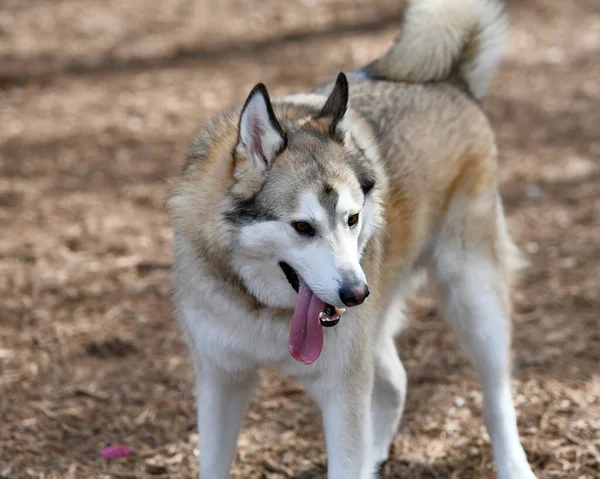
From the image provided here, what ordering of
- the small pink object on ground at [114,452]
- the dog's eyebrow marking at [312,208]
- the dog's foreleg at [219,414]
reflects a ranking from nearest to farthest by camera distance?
the dog's eyebrow marking at [312,208] < the dog's foreleg at [219,414] < the small pink object on ground at [114,452]

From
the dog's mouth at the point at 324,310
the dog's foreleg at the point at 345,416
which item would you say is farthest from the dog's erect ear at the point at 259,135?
the dog's foreleg at the point at 345,416

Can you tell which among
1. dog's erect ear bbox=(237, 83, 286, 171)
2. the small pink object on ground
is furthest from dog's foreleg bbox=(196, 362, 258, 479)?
dog's erect ear bbox=(237, 83, 286, 171)

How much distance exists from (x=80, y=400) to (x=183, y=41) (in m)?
6.08

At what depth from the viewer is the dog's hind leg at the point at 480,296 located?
4375 millimetres

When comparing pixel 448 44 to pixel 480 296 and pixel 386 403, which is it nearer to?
pixel 480 296

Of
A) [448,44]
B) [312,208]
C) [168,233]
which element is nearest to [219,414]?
[312,208]

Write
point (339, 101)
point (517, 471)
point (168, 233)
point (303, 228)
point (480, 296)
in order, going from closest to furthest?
point (303, 228)
point (339, 101)
point (517, 471)
point (480, 296)
point (168, 233)

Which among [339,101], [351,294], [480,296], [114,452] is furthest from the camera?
[114,452]

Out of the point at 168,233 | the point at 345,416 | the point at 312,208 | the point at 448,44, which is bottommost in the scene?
the point at 168,233

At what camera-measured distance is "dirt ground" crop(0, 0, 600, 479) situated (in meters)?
4.66

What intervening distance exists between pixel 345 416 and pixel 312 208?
896 millimetres

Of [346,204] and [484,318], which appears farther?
[484,318]

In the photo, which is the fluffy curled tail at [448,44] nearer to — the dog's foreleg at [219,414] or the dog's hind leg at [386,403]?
the dog's hind leg at [386,403]

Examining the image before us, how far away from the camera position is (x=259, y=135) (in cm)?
343
